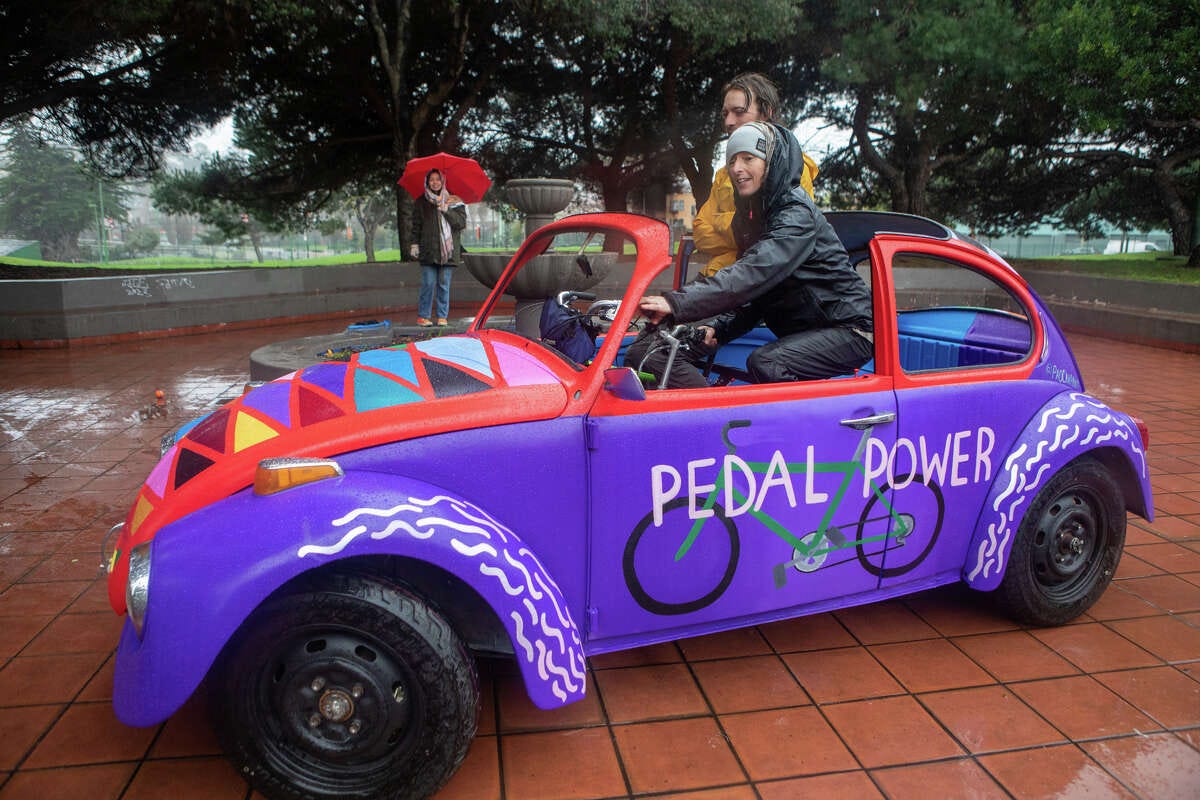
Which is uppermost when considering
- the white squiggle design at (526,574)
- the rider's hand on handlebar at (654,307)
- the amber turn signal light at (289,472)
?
the rider's hand on handlebar at (654,307)

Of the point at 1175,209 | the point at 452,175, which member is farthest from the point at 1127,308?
the point at 452,175

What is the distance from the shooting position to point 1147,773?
2.31 meters

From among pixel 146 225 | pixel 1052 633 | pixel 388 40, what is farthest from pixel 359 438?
pixel 146 225

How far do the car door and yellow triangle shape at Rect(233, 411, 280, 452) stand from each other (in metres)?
0.92

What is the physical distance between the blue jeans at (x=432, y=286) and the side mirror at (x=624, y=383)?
7453 millimetres

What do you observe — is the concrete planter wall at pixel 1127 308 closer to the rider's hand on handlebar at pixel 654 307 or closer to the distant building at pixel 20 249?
the rider's hand on handlebar at pixel 654 307

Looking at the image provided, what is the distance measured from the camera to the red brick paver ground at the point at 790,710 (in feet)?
7.43

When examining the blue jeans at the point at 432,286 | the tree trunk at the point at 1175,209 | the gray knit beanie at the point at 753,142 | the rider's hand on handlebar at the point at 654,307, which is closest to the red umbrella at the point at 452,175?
the blue jeans at the point at 432,286

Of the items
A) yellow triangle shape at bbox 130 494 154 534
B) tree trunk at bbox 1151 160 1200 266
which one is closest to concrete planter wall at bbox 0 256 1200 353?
tree trunk at bbox 1151 160 1200 266

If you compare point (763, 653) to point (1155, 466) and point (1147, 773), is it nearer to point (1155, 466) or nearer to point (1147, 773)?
point (1147, 773)

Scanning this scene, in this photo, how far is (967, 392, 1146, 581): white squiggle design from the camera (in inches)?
117

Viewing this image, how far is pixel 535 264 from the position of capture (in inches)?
245

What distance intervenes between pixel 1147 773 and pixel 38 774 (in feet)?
10.5

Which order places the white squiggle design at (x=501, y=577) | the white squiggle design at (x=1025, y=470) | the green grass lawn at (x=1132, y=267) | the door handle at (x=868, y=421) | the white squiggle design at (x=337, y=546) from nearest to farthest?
the white squiggle design at (x=337, y=546) < the white squiggle design at (x=501, y=577) < the door handle at (x=868, y=421) < the white squiggle design at (x=1025, y=470) < the green grass lawn at (x=1132, y=267)
